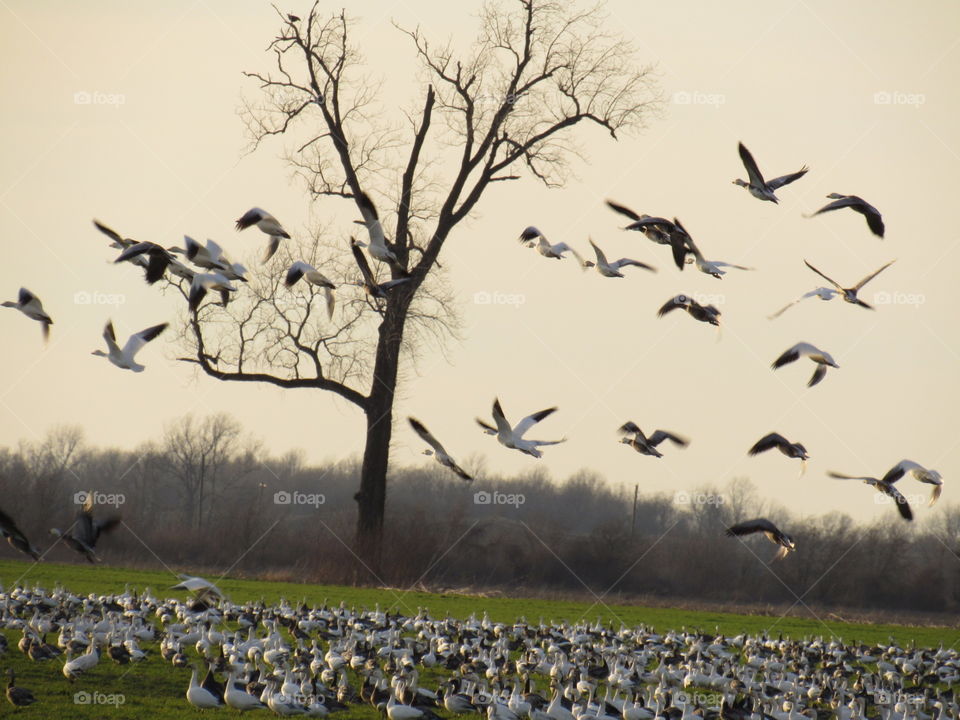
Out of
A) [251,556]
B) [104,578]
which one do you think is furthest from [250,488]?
[104,578]

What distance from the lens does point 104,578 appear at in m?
32.6

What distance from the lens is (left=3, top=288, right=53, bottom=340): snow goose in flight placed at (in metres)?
13.5

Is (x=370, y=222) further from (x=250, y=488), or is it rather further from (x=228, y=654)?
(x=250, y=488)

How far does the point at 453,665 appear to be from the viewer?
18219 mm

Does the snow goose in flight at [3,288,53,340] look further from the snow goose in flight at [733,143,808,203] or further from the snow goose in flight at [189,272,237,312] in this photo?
the snow goose in flight at [733,143,808,203]

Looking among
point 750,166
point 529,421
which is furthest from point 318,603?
point 750,166

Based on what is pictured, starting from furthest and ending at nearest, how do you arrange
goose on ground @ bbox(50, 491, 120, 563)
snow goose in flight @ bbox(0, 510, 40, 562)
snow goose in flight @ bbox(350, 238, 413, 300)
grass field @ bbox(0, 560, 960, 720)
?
grass field @ bbox(0, 560, 960, 720), snow goose in flight @ bbox(350, 238, 413, 300), goose on ground @ bbox(50, 491, 120, 563), snow goose in flight @ bbox(0, 510, 40, 562)

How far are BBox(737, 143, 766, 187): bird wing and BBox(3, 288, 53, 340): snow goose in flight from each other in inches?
314

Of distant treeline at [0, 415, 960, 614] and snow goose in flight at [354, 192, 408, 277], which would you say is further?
distant treeline at [0, 415, 960, 614]

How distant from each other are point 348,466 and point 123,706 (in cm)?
8968

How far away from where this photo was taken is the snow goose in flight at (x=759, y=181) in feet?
40.7

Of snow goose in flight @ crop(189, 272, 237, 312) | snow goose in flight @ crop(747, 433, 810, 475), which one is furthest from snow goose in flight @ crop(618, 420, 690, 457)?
snow goose in flight @ crop(189, 272, 237, 312)

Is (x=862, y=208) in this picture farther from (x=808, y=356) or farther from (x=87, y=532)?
(x=87, y=532)

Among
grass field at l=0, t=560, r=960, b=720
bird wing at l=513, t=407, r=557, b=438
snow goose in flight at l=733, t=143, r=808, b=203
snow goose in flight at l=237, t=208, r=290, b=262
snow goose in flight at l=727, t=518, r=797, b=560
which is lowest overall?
grass field at l=0, t=560, r=960, b=720
